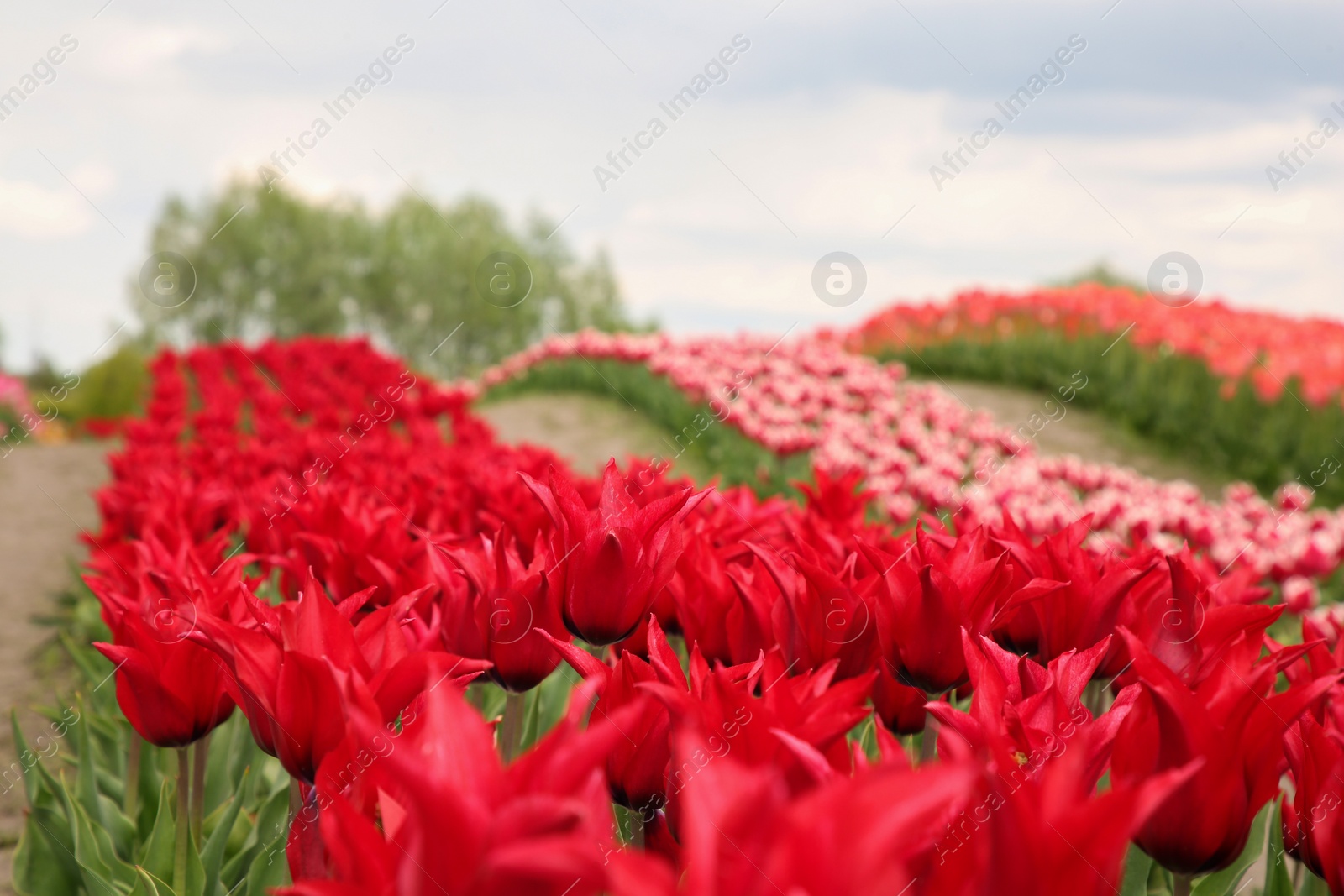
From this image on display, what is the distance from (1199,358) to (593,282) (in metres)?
36.7

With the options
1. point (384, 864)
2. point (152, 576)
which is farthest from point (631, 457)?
point (384, 864)

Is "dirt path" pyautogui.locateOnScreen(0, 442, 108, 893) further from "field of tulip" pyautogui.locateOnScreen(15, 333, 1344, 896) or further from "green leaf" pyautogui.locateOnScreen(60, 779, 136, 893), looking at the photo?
"field of tulip" pyautogui.locateOnScreen(15, 333, 1344, 896)

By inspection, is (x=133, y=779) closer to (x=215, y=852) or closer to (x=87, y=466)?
(x=215, y=852)

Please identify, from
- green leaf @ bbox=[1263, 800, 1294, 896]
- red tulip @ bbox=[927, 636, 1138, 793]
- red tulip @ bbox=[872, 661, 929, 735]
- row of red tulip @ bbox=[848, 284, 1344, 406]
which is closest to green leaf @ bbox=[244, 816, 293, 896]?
red tulip @ bbox=[872, 661, 929, 735]

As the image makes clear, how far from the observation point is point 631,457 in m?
3.16

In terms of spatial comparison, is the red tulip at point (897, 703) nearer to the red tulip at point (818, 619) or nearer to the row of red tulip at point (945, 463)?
the red tulip at point (818, 619)

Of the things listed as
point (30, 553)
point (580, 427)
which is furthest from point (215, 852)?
point (580, 427)

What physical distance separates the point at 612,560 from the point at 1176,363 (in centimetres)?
1136

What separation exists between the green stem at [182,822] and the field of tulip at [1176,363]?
10.4m

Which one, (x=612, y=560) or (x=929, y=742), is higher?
(x=612, y=560)

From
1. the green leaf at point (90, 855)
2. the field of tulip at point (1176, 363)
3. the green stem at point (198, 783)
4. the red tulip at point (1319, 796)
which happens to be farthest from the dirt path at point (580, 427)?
the red tulip at point (1319, 796)

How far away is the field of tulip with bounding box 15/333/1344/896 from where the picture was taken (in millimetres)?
732

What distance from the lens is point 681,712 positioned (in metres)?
0.99

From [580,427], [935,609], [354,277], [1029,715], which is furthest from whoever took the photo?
[354,277]
